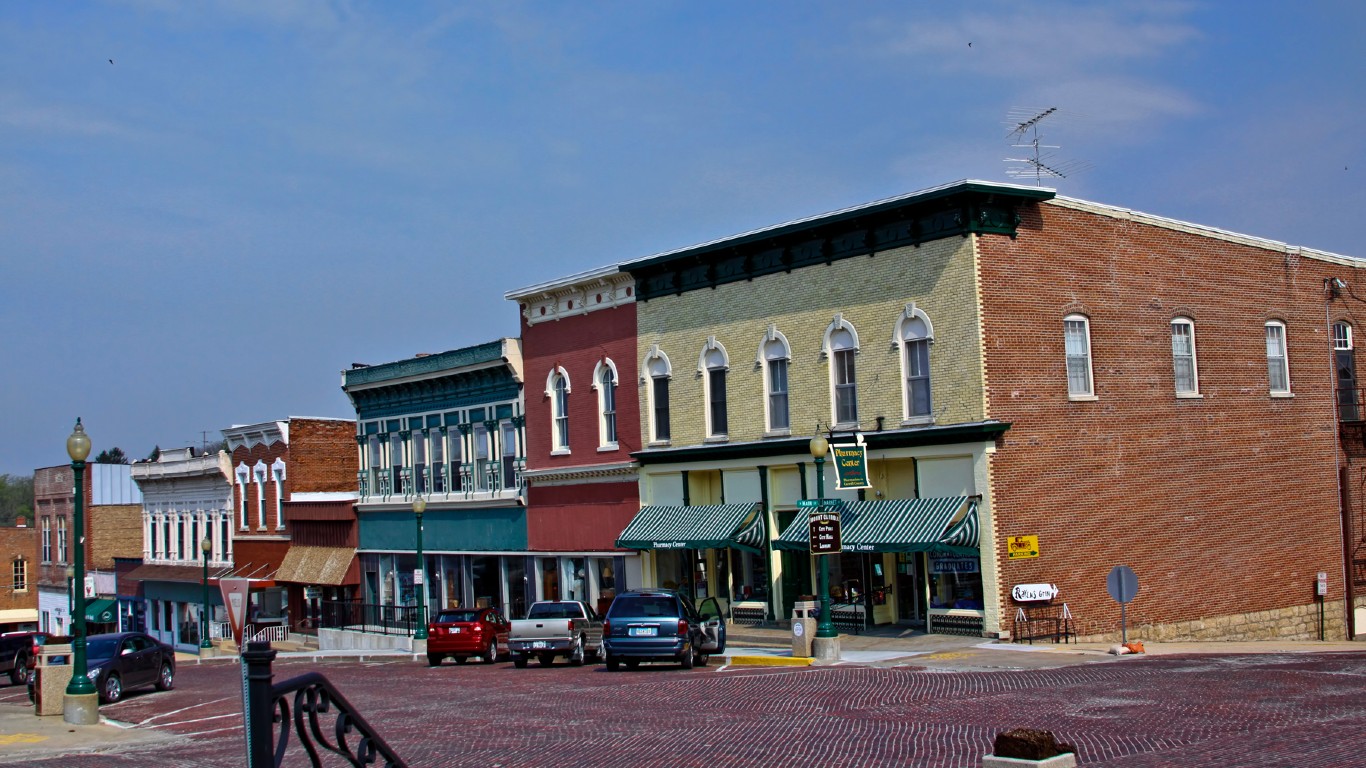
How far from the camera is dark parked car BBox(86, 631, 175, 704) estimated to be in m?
28.3

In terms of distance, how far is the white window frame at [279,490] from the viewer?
184 ft

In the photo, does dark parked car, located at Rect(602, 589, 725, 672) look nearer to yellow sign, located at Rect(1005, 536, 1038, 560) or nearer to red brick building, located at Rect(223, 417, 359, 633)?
yellow sign, located at Rect(1005, 536, 1038, 560)

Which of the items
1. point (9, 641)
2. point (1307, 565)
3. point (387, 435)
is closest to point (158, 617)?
point (387, 435)

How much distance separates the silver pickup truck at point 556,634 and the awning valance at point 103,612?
47.5 metres

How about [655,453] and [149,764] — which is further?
[655,453]

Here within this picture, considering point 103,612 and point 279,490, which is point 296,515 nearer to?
point 279,490

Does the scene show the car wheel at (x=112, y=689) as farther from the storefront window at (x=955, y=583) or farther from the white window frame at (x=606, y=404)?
the storefront window at (x=955, y=583)

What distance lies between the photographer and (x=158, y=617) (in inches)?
2579

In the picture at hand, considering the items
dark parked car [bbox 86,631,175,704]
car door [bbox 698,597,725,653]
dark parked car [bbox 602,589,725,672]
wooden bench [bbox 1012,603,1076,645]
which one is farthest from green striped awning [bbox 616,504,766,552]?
dark parked car [bbox 86,631,175,704]

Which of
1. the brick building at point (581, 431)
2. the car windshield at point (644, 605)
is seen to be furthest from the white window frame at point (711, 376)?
the car windshield at point (644, 605)

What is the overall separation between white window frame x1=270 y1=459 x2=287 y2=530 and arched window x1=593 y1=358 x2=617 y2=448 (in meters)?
20.3

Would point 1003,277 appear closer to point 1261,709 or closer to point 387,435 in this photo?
point 1261,709

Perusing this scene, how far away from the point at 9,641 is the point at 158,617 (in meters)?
28.5

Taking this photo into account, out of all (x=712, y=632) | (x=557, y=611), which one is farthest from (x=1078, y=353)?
(x=557, y=611)
